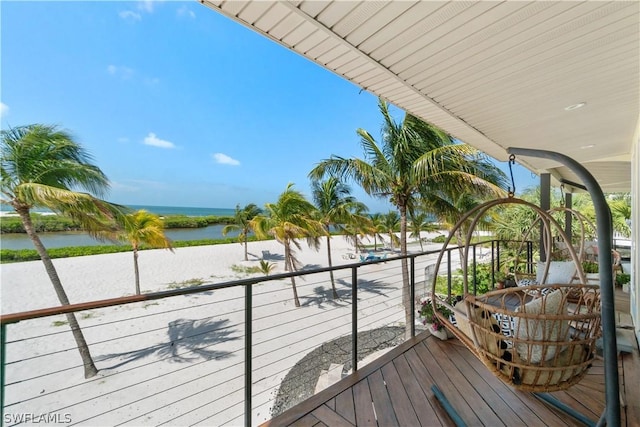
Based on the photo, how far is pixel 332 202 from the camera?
13.1 m

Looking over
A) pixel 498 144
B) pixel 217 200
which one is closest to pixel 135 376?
pixel 498 144

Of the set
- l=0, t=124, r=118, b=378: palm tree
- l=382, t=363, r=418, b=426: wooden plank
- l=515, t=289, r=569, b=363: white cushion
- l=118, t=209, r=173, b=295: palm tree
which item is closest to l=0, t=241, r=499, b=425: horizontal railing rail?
l=382, t=363, r=418, b=426: wooden plank

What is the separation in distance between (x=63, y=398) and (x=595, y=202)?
28.9 ft

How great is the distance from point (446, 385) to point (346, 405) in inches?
29.8

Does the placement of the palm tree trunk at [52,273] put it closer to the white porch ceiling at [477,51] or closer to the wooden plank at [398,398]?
the wooden plank at [398,398]

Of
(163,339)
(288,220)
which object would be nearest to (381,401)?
(288,220)

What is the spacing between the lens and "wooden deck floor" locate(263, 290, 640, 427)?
1737 mm

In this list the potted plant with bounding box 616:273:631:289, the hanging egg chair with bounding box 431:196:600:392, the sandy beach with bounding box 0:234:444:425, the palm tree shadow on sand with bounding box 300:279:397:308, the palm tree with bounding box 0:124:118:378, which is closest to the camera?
the hanging egg chair with bounding box 431:196:600:392

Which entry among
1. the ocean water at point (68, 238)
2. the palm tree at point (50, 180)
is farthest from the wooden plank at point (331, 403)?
the ocean water at point (68, 238)

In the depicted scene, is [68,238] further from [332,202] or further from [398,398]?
[398,398]

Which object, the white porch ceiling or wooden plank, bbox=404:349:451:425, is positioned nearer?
the white porch ceiling

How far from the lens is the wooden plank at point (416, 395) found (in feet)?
5.77

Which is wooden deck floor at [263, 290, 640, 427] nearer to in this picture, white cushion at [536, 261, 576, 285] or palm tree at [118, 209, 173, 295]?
white cushion at [536, 261, 576, 285]

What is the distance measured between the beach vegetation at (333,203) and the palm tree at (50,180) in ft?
25.2
